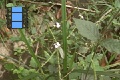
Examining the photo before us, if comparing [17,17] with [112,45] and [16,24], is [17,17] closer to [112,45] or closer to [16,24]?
[16,24]

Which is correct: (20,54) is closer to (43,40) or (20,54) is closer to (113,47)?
(43,40)

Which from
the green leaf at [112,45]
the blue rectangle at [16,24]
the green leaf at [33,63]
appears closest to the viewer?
the green leaf at [112,45]

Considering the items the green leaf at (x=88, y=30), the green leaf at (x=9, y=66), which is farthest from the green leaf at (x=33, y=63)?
the green leaf at (x=88, y=30)

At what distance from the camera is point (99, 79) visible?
1095 millimetres

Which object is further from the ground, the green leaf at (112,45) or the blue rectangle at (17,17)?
the blue rectangle at (17,17)

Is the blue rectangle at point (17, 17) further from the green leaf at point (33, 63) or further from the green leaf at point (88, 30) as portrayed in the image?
the green leaf at point (88, 30)

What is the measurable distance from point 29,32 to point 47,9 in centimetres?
25

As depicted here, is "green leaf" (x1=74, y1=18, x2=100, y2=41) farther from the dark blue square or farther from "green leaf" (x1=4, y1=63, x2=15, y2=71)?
"green leaf" (x1=4, y1=63, x2=15, y2=71)

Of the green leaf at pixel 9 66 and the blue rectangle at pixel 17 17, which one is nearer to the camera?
the blue rectangle at pixel 17 17

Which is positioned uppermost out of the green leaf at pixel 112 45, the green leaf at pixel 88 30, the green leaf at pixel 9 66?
the green leaf at pixel 88 30

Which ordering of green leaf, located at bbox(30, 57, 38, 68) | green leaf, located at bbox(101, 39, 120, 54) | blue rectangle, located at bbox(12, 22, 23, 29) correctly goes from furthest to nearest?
green leaf, located at bbox(30, 57, 38, 68) → blue rectangle, located at bbox(12, 22, 23, 29) → green leaf, located at bbox(101, 39, 120, 54)

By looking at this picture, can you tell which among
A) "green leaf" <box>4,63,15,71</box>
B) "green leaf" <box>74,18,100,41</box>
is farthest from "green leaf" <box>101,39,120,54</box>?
"green leaf" <box>4,63,15,71</box>

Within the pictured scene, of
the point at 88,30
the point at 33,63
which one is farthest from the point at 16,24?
the point at 88,30

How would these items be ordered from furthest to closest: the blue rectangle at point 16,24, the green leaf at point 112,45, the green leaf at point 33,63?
the green leaf at point 33,63 → the blue rectangle at point 16,24 → the green leaf at point 112,45
